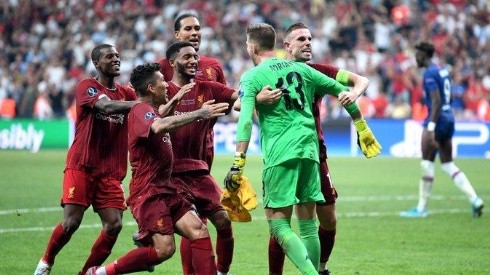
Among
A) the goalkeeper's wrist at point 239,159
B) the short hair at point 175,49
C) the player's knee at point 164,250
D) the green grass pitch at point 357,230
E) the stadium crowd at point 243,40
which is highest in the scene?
the stadium crowd at point 243,40

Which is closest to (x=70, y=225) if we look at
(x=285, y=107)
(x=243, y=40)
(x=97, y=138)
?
(x=97, y=138)

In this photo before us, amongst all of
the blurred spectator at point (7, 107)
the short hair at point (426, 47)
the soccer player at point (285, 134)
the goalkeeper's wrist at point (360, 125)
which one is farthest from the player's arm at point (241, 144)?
the blurred spectator at point (7, 107)

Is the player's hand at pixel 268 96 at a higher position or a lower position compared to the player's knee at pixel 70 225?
higher

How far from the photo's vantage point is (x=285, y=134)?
9266 millimetres

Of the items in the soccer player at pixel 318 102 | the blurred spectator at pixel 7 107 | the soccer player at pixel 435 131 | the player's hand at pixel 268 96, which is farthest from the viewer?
the blurred spectator at pixel 7 107

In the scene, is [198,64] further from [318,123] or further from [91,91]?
[318,123]

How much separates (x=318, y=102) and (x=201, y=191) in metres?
1.47

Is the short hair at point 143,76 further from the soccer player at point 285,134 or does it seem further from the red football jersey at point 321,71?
the red football jersey at point 321,71

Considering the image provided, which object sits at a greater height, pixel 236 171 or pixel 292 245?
pixel 236 171

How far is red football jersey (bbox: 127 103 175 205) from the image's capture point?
30.6 ft

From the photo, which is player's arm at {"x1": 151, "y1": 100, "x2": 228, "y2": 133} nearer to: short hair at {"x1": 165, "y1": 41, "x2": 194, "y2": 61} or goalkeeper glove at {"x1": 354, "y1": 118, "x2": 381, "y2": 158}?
short hair at {"x1": 165, "y1": 41, "x2": 194, "y2": 61}

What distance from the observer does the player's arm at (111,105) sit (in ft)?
33.1

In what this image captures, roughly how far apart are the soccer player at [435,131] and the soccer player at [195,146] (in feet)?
21.6

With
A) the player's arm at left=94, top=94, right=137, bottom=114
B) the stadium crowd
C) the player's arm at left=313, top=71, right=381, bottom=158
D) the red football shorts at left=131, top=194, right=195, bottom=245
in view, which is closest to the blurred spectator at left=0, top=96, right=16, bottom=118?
the stadium crowd
